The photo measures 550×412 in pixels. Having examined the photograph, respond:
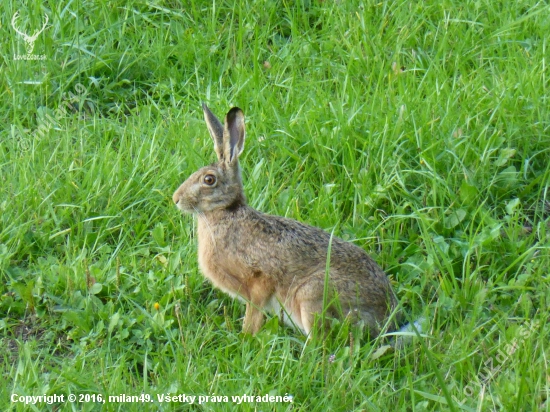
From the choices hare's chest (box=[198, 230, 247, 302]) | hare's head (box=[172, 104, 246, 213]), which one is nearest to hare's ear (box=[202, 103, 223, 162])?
hare's head (box=[172, 104, 246, 213])

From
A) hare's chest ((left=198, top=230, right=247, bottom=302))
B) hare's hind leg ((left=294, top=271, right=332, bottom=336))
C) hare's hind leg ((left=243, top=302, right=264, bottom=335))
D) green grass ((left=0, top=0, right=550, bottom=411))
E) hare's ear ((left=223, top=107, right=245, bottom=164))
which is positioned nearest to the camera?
green grass ((left=0, top=0, right=550, bottom=411))

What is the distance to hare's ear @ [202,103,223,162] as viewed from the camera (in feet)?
18.4

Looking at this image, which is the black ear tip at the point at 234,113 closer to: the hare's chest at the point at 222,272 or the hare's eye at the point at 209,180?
the hare's eye at the point at 209,180

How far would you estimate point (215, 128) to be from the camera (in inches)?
222

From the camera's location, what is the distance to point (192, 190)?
559cm

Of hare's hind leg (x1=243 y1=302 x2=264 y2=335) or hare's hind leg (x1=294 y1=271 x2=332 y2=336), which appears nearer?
hare's hind leg (x1=294 y1=271 x2=332 y2=336)

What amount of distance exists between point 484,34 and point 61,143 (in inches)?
129

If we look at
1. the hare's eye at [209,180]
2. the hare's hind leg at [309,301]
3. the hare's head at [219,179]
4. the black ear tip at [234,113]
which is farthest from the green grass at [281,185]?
the black ear tip at [234,113]

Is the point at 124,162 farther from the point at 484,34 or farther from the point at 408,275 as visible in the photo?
the point at 484,34

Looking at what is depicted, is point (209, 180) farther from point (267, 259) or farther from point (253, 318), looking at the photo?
point (253, 318)

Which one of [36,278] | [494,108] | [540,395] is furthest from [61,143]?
[540,395]

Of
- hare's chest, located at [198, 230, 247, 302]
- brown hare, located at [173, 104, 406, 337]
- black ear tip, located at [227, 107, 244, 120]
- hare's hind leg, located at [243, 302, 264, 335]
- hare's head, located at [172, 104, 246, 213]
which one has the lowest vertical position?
hare's hind leg, located at [243, 302, 264, 335]

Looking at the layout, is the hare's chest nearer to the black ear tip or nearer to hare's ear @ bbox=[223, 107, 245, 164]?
hare's ear @ bbox=[223, 107, 245, 164]

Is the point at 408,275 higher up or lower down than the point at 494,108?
lower down
